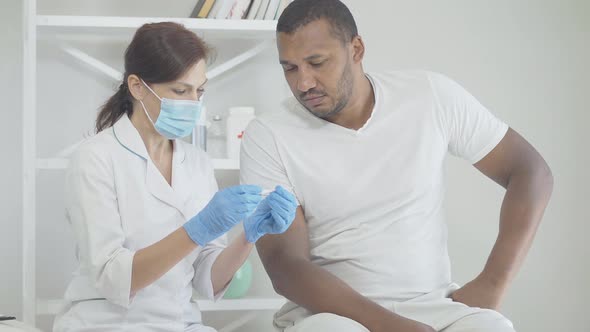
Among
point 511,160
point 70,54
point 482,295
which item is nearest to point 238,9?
point 70,54

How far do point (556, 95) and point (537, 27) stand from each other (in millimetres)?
244

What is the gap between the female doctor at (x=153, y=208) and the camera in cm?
152

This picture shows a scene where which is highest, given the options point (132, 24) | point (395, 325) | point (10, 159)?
point (132, 24)

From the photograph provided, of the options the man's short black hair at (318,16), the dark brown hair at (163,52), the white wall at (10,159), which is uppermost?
the man's short black hair at (318,16)

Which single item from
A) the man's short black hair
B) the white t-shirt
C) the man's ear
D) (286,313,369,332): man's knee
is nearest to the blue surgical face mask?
the white t-shirt

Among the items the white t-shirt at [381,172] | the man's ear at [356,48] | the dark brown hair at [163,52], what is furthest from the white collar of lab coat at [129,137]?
the man's ear at [356,48]

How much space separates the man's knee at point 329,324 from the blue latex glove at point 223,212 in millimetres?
235

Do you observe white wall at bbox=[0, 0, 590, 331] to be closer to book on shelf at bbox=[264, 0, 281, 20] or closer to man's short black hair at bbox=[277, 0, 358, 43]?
book on shelf at bbox=[264, 0, 281, 20]

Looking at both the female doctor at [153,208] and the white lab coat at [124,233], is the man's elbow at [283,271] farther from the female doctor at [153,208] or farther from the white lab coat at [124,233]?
the white lab coat at [124,233]

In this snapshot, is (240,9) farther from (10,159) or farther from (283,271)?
(283,271)

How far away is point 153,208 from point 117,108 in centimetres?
30

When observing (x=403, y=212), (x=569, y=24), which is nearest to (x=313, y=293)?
(x=403, y=212)

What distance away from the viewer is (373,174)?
165 cm

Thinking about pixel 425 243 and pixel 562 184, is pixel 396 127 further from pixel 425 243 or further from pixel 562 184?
pixel 562 184
